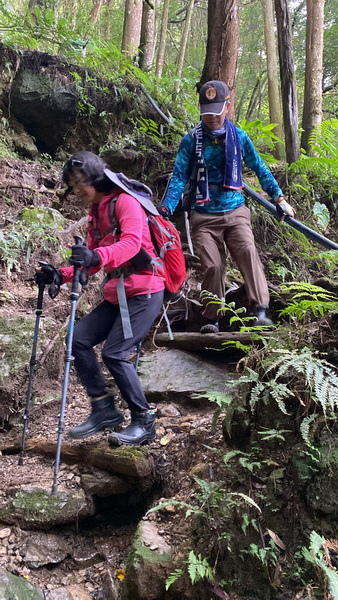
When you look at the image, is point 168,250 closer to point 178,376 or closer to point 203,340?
point 203,340

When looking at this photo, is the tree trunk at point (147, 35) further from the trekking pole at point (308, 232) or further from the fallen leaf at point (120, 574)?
the fallen leaf at point (120, 574)

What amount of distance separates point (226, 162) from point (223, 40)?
10.5 feet

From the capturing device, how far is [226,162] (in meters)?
5.02

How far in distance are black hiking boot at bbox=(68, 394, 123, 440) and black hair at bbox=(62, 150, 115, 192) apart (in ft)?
6.26

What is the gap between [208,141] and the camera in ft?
16.9

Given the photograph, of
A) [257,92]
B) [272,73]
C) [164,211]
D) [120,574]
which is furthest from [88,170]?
[257,92]

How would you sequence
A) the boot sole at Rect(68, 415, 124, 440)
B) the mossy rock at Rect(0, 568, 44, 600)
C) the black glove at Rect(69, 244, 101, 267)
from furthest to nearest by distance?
1. the boot sole at Rect(68, 415, 124, 440)
2. the black glove at Rect(69, 244, 101, 267)
3. the mossy rock at Rect(0, 568, 44, 600)

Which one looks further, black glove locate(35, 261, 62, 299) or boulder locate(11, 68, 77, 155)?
boulder locate(11, 68, 77, 155)

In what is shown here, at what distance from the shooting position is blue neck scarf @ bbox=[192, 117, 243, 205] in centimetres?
502

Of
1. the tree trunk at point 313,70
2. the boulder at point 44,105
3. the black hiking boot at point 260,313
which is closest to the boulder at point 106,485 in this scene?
the black hiking boot at point 260,313

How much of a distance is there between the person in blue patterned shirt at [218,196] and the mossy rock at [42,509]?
2.32 meters

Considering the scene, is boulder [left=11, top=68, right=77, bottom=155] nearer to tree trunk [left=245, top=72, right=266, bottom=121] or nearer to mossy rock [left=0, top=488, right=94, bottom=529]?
mossy rock [left=0, top=488, right=94, bottom=529]

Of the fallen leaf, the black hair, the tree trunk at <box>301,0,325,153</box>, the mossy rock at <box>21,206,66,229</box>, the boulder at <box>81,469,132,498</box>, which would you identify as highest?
the tree trunk at <box>301,0,325,153</box>

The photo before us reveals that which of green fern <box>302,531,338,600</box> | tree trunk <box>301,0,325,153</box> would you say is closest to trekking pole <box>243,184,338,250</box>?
green fern <box>302,531,338,600</box>
